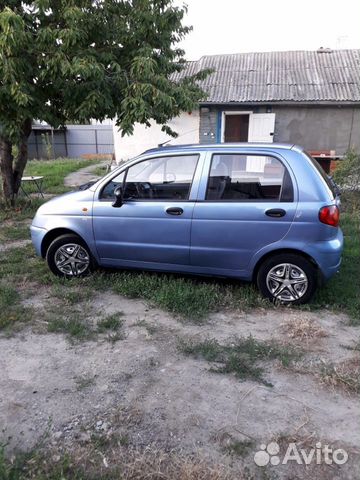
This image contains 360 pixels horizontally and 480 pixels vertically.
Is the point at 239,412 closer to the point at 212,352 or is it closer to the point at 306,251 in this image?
the point at 212,352

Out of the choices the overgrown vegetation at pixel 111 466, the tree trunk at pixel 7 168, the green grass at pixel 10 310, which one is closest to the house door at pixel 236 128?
the tree trunk at pixel 7 168

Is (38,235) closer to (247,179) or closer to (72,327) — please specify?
(72,327)

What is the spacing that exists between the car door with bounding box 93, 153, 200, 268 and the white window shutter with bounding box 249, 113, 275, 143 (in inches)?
362

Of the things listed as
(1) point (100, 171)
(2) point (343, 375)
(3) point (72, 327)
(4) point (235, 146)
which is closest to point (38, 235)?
(3) point (72, 327)

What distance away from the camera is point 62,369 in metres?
3.14

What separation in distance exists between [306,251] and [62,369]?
2.51 m

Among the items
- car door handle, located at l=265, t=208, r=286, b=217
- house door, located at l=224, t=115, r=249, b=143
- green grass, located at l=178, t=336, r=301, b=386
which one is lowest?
green grass, located at l=178, t=336, r=301, b=386

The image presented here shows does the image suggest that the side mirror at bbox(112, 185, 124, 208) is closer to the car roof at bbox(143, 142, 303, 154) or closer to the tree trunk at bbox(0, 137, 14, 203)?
the car roof at bbox(143, 142, 303, 154)

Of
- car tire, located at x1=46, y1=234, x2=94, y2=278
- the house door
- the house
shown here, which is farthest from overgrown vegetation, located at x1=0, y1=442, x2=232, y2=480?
the house door

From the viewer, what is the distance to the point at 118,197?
4.48 meters

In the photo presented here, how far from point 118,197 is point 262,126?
970cm

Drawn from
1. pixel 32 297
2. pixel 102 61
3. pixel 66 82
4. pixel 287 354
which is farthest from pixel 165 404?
pixel 102 61

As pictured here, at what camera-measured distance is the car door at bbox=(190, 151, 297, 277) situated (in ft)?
13.1

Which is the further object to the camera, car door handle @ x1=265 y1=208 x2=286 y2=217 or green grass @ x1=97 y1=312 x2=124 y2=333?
car door handle @ x1=265 y1=208 x2=286 y2=217
